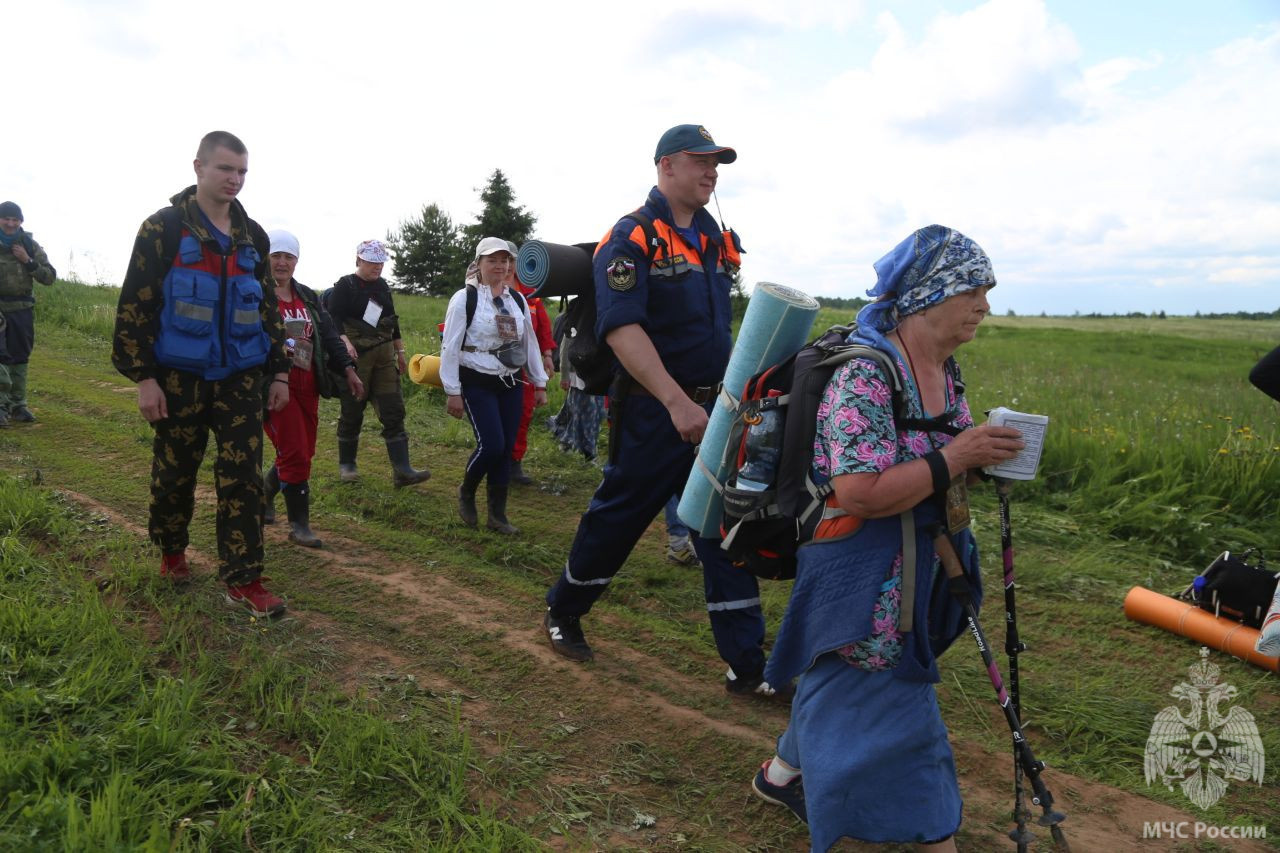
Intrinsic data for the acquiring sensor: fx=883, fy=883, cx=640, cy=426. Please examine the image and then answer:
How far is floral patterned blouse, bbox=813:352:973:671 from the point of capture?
7.91 feet

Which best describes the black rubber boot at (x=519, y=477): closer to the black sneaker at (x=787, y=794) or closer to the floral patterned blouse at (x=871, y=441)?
the black sneaker at (x=787, y=794)

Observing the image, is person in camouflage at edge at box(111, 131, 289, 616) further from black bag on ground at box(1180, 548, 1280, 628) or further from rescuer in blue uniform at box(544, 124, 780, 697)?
black bag on ground at box(1180, 548, 1280, 628)

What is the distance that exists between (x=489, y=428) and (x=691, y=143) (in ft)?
9.63

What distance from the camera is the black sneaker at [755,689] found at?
3.89m

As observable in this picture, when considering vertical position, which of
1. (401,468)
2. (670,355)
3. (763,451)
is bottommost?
(401,468)

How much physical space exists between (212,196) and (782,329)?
2.84 m

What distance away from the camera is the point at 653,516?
13.0 ft

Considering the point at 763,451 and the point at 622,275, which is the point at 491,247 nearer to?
the point at 622,275

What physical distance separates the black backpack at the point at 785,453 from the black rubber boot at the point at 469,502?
3.56m

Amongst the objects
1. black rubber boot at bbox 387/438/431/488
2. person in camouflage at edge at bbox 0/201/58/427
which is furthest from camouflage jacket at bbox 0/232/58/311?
black rubber boot at bbox 387/438/431/488

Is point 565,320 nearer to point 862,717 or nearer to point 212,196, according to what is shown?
point 212,196

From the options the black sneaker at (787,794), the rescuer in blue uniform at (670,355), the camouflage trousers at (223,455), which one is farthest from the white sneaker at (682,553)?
the black sneaker at (787,794)

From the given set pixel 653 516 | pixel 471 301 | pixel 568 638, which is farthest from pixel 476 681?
pixel 471 301

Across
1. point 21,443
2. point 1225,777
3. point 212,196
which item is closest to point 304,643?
point 212,196
